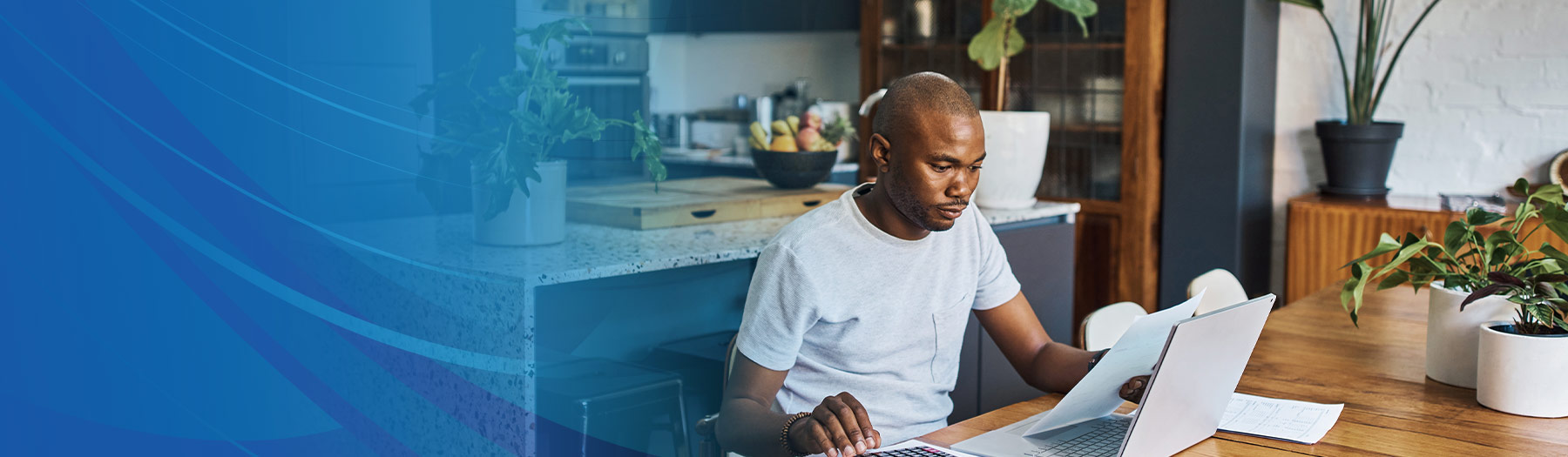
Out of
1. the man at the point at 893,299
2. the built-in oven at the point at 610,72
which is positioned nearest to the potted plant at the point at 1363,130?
the built-in oven at the point at 610,72

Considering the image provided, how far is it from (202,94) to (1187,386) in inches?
45.2

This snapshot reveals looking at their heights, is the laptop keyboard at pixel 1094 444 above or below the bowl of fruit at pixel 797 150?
below

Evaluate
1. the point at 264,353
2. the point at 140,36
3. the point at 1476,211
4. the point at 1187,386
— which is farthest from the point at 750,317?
the point at 1476,211

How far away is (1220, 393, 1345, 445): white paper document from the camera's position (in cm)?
133

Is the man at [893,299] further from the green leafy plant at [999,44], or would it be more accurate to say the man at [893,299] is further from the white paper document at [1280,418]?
the green leafy plant at [999,44]

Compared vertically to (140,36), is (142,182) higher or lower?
lower

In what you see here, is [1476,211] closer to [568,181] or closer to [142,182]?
[568,181]

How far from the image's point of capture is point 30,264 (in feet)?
4.29

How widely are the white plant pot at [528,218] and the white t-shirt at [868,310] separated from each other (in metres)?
0.65

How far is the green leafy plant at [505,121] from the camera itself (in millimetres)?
1941

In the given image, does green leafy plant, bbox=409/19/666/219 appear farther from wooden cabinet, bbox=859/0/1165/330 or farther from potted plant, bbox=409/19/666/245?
wooden cabinet, bbox=859/0/1165/330

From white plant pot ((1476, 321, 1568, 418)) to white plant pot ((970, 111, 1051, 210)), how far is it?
1.29 metres

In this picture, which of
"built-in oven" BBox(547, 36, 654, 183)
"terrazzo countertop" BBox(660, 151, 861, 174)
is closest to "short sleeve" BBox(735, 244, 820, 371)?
"built-in oven" BBox(547, 36, 654, 183)

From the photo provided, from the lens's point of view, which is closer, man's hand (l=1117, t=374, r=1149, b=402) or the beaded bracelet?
the beaded bracelet
